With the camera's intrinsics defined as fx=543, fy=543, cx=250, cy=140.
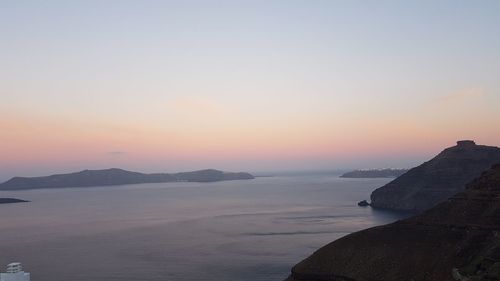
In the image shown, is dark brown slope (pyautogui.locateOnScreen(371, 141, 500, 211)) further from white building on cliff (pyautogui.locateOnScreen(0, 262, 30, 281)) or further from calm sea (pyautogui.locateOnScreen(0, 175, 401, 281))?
white building on cliff (pyautogui.locateOnScreen(0, 262, 30, 281))

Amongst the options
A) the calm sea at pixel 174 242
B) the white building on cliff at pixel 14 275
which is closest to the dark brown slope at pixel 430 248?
the calm sea at pixel 174 242

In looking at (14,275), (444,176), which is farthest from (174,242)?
(444,176)

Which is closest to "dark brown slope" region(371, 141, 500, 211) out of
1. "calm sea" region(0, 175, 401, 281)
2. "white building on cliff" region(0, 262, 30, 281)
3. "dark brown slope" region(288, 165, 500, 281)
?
"calm sea" region(0, 175, 401, 281)

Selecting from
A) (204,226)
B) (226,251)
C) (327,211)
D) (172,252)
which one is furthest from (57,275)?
(327,211)

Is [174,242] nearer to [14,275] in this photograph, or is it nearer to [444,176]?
[14,275]

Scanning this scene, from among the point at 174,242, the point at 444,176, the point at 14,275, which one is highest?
the point at 444,176

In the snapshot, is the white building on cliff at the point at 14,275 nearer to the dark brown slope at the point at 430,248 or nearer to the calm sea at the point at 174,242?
the dark brown slope at the point at 430,248
